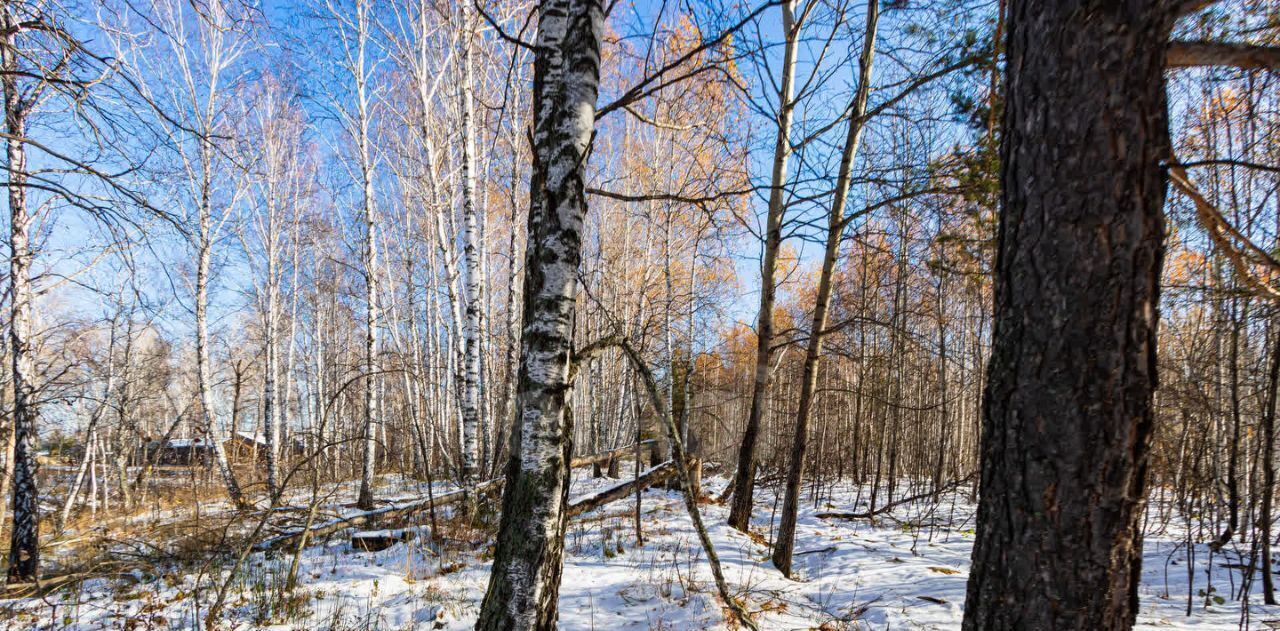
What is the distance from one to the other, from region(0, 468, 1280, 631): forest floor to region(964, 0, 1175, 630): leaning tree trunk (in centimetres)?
230

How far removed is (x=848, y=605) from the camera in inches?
152

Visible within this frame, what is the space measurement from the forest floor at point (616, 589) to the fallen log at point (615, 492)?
10.3 inches

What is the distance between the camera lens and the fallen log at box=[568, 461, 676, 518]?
20.2 feet

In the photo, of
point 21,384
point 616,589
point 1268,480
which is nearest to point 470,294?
point 21,384

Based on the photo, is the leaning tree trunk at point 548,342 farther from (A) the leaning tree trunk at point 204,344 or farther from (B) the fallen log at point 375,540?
(A) the leaning tree trunk at point 204,344

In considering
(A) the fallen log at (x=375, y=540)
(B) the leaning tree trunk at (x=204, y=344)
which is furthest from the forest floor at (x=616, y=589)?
(B) the leaning tree trunk at (x=204, y=344)

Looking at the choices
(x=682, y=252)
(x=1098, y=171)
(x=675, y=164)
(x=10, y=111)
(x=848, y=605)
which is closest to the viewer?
(x=1098, y=171)

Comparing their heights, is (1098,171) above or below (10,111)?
below

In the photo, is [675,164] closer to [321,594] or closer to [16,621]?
[321,594]

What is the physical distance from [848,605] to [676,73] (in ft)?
29.4

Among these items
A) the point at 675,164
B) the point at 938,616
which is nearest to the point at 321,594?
the point at 938,616

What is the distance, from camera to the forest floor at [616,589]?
3469 millimetres

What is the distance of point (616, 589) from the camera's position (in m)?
3.93

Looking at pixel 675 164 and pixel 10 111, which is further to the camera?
pixel 675 164
